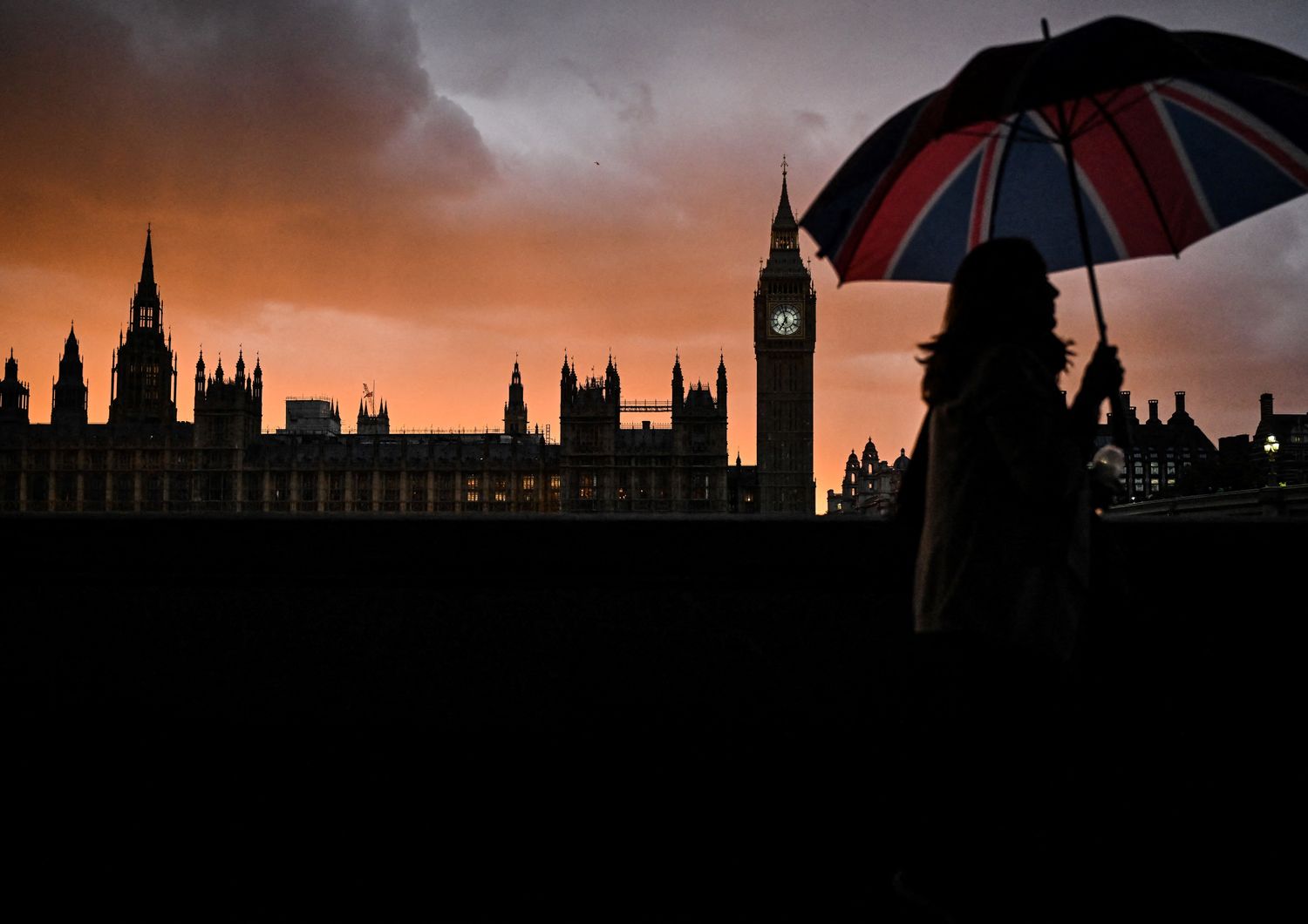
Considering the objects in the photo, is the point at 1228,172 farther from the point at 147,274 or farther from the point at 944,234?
the point at 147,274

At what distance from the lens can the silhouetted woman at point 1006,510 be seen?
92.7 inches

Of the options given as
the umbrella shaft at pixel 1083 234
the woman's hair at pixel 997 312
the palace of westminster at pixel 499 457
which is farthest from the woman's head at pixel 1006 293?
the palace of westminster at pixel 499 457

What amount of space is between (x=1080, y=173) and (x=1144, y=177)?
0.63ft

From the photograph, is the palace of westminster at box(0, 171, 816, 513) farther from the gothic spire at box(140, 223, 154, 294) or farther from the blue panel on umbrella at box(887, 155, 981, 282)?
the blue panel on umbrella at box(887, 155, 981, 282)

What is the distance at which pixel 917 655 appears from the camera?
3.80m

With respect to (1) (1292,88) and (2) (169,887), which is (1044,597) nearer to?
(1) (1292,88)

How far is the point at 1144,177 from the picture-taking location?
10.7ft

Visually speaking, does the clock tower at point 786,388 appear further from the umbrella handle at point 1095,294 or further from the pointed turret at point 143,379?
the umbrella handle at point 1095,294

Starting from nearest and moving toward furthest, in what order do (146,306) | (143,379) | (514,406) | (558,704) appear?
(558,704) → (143,379) → (146,306) → (514,406)

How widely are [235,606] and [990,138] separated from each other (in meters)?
3.02

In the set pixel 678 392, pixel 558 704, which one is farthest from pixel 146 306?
pixel 558 704

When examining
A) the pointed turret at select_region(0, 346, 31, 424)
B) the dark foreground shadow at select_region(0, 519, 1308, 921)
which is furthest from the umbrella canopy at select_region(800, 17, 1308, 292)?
the pointed turret at select_region(0, 346, 31, 424)

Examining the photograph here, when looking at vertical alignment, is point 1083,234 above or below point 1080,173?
below

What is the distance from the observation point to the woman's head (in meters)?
2.44
